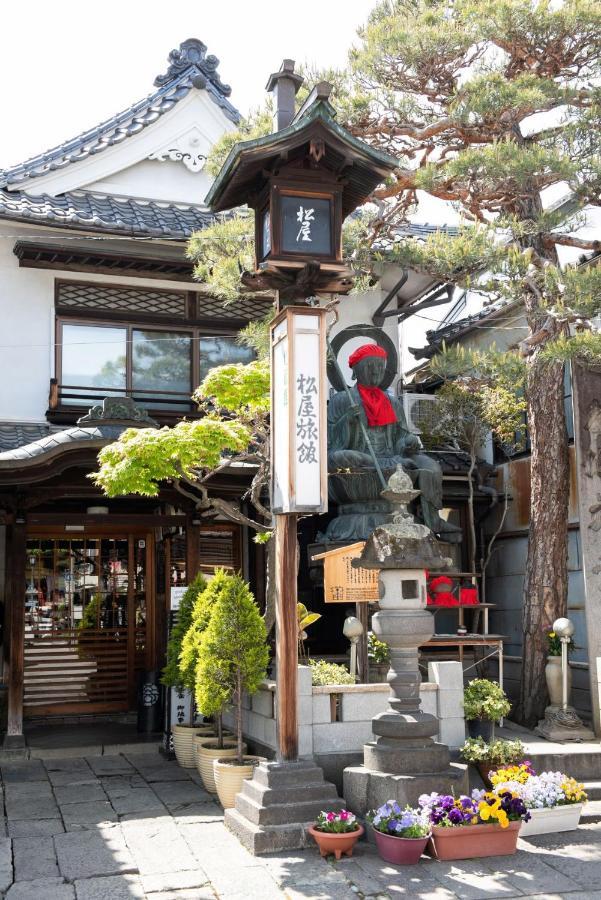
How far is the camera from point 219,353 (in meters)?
15.8

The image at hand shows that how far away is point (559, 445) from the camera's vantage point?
1220cm

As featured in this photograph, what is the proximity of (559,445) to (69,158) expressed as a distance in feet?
31.7

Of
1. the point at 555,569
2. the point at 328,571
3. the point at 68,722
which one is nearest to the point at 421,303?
the point at 555,569

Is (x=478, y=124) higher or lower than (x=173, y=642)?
higher

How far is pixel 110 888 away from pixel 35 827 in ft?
6.44

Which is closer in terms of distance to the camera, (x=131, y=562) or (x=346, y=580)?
(x=346, y=580)

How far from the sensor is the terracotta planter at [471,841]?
752 centimetres

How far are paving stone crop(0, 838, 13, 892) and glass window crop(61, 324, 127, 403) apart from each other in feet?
26.3

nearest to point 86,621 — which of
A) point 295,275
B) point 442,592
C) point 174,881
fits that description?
point 442,592

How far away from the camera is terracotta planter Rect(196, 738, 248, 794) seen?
977 cm

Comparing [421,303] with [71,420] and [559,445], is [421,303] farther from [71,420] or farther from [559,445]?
[71,420]

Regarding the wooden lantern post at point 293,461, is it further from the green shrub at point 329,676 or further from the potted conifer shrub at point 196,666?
the potted conifer shrub at point 196,666

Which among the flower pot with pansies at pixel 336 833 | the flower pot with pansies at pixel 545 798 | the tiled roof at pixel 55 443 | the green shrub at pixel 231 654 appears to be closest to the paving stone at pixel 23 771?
the green shrub at pixel 231 654

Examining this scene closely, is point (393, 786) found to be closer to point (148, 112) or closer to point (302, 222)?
point (302, 222)
